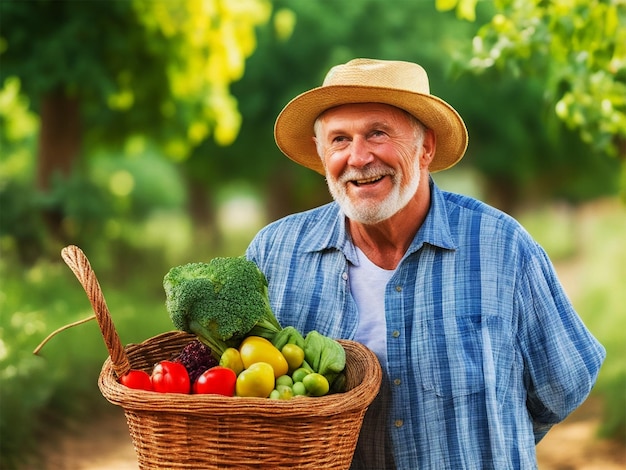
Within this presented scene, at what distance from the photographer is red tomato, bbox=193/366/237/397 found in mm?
2822

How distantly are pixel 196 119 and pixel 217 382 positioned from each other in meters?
10.3

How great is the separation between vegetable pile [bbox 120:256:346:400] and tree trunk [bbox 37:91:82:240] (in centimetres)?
910

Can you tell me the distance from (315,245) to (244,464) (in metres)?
1.20

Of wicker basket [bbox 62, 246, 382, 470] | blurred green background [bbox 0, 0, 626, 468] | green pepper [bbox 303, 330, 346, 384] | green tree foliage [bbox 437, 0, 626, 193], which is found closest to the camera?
wicker basket [bbox 62, 246, 382, 470]

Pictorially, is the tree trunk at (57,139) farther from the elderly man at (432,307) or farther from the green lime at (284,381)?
the green lime at (284,381)

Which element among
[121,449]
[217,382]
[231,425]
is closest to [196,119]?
[121,449]

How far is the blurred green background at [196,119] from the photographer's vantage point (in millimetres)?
5578

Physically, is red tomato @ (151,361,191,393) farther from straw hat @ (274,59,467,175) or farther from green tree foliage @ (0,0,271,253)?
green tree foliage @ (0,0,271,253)

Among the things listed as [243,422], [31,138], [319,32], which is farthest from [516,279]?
[31,138]

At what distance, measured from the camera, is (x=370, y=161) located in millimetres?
3367

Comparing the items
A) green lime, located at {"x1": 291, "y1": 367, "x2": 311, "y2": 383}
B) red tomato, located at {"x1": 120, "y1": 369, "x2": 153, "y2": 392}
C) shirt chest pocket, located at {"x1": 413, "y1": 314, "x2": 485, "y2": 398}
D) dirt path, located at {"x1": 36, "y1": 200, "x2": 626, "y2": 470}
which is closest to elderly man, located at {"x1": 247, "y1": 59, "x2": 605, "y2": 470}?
shirt chest pocket, located at {"x1": 413, "y1": 314, "x2": 485, "y2": 398}

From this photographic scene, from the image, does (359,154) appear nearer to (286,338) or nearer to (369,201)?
(369,201)

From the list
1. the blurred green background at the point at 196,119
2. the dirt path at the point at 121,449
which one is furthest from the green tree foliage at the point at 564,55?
the dirt path at the point at 121,449

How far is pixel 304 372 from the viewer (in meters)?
3.02
